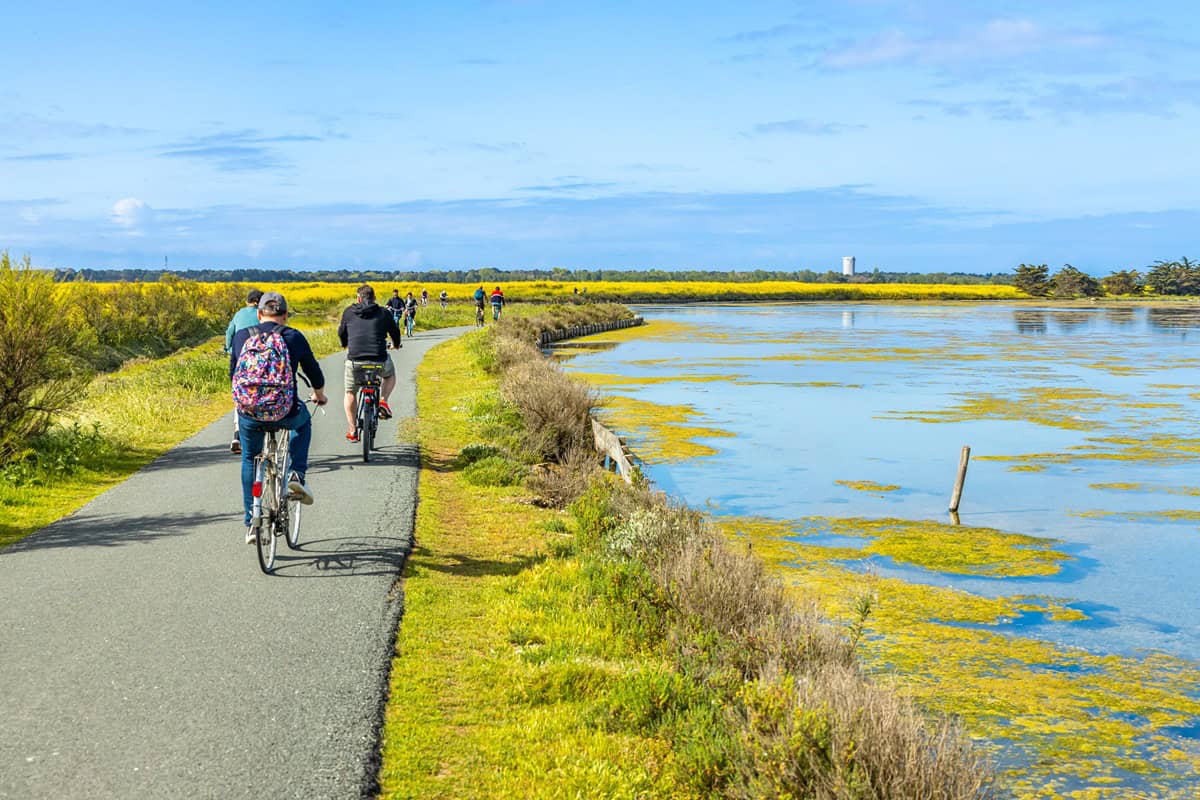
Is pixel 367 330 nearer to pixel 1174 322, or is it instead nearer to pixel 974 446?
pixel 974 446

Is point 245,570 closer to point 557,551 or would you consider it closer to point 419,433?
point 557,551

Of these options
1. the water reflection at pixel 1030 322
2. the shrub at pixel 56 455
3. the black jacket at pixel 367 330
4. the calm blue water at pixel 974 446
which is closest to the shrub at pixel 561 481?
the calm blue water at pixel 974 446

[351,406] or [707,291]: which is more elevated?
[707,291]

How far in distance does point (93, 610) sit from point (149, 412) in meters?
12.5

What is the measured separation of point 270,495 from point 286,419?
0.69 metres

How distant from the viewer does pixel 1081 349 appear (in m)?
53.5

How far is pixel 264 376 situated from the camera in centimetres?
829

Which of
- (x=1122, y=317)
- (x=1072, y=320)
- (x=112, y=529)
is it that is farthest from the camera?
(x=1122, y=317)

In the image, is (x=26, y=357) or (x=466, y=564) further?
(x=26, y=357)

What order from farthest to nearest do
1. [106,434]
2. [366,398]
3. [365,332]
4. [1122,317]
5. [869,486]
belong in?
[1122,317], [869,486], [106,434], [366,398], [365,332]

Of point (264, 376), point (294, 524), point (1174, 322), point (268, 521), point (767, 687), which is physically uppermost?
point (264, 376)

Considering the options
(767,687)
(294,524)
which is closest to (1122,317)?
(294,524)

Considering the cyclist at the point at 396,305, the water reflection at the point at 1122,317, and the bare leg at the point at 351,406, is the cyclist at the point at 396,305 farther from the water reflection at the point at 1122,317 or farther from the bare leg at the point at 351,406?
the water reflection at the point at 1122,317

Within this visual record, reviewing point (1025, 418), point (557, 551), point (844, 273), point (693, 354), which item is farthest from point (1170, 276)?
point (557, 551)
